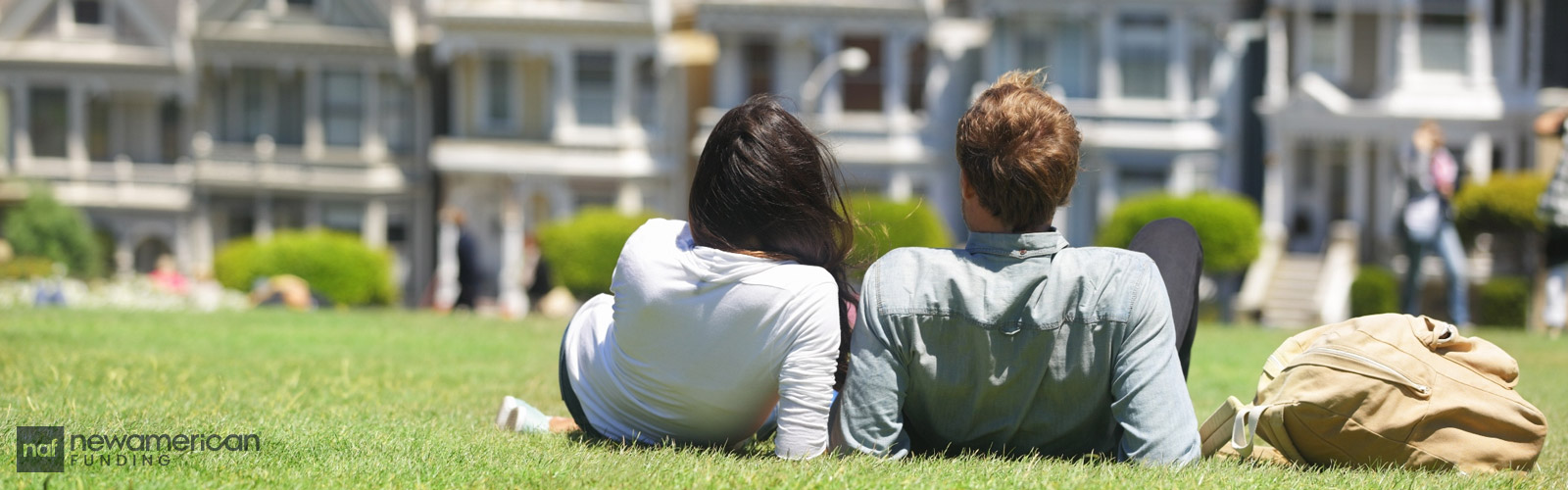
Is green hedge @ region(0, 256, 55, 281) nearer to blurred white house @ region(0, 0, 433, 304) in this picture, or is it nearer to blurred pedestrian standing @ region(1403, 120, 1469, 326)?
blurred white house @ region(0, 0, 433, 304)

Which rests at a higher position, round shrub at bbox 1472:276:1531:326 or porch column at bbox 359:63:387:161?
porch column at bbox 359:63:387:161

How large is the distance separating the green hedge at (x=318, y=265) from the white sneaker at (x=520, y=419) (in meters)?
27.9

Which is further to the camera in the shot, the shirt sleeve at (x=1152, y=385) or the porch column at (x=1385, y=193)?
the porch column at (x=1385, y=193)

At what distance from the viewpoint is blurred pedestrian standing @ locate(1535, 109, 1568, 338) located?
11.1 meters

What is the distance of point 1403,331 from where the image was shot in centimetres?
Result: 496

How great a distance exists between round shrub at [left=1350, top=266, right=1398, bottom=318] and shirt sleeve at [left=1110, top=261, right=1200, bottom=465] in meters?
24.9

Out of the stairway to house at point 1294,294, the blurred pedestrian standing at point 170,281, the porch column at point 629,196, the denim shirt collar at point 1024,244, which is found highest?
the denim shirt collar at point 1024,244

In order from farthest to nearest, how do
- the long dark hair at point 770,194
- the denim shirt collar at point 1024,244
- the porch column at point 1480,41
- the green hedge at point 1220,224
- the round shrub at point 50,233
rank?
the round shrub at point 50,233, the porch column at point 1480,41, the green hedge at point 1220,224, the long dark hair at point 770,194, the denim shirt collar at point 1024,244

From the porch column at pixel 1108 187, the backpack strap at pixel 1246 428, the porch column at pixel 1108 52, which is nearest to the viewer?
the backpack strap at pixel 1246 428

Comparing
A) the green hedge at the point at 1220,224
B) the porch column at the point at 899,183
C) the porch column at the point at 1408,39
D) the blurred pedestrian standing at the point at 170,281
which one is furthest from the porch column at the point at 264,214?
the porch column at the point at 1408,39

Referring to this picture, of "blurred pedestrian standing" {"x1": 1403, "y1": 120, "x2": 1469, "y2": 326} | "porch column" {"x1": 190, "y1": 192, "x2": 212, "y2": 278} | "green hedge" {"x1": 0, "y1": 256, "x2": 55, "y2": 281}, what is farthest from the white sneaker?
"porch column" {"x1": 190, "y1": 192, "x2": 212, "y2": 278}

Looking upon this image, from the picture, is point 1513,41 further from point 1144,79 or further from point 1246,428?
point 1246,428

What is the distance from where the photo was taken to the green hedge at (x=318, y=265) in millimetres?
33062

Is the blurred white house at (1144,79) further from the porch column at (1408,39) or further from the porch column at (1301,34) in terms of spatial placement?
the porch column at (1408,39)
